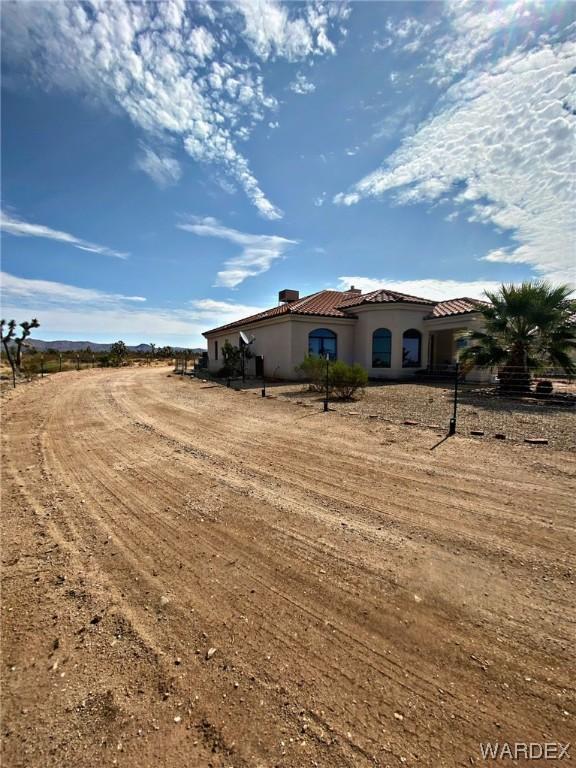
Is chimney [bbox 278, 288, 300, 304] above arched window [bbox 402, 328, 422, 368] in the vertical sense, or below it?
above

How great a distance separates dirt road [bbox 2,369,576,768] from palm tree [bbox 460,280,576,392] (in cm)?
796

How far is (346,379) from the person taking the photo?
1173 centimetres

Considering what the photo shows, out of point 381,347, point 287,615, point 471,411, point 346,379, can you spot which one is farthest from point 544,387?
point 287,615

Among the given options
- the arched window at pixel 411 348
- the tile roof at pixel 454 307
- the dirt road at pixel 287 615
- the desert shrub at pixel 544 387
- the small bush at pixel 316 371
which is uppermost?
the tile roof at pixel 454 307

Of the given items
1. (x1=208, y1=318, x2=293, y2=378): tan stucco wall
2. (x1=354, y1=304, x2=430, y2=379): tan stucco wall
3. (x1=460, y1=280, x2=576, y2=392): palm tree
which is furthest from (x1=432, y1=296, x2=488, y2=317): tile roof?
(x1=208, y1=318, x2=293, y2=378): tan stucco wall

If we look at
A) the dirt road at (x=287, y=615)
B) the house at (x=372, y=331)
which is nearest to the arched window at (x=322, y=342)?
the house at (x=372, y=331)

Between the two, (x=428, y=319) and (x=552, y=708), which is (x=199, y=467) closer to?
(x=552, y=708)

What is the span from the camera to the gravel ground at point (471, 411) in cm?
732

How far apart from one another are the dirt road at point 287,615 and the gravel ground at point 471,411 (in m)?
2.30

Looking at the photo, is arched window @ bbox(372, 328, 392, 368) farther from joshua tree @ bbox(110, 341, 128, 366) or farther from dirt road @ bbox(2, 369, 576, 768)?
joshua tree @ bbox(110, 341, 128, 366)

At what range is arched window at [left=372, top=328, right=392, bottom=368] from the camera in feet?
60.7

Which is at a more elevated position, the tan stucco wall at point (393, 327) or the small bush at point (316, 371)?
the tan stucco wall at point (393, 327)

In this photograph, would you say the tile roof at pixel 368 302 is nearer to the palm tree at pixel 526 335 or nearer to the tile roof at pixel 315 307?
the tile roof at pixel 315 307

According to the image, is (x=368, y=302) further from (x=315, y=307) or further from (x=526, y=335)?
(x=526, y=335)
